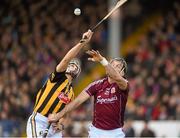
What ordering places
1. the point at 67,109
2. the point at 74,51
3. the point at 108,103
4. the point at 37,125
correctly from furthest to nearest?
the point at 37,125 < the point at 108,103 < the point at 67,109 < the point at 74,51

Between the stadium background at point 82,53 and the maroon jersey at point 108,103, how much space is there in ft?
21.2

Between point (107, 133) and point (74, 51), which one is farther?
point (107, 133)

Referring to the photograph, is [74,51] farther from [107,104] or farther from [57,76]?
[107,104]

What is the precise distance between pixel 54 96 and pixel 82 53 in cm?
1110

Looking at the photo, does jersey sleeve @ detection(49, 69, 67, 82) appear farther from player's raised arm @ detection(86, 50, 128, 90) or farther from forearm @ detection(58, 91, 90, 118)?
player's raised arm @ detection(86, 50, 128, 90)

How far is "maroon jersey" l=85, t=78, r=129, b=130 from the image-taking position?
1064cm

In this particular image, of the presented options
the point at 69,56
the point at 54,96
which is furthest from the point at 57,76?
the point at 69,56

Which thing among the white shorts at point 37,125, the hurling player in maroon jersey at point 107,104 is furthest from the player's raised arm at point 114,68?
the white shorts at point 37,125

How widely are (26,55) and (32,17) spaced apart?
2.14 meters

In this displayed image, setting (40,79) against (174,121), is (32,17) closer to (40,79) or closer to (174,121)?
(40,79)

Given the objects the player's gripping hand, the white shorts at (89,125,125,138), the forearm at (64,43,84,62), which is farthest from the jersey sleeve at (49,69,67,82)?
the white shorts at (89,125,125,138)

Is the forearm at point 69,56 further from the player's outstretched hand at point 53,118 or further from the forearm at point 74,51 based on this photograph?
the player's outstretched hand at point 53,118

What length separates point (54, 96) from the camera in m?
10.7

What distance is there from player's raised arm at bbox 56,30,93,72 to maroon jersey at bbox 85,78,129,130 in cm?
54
